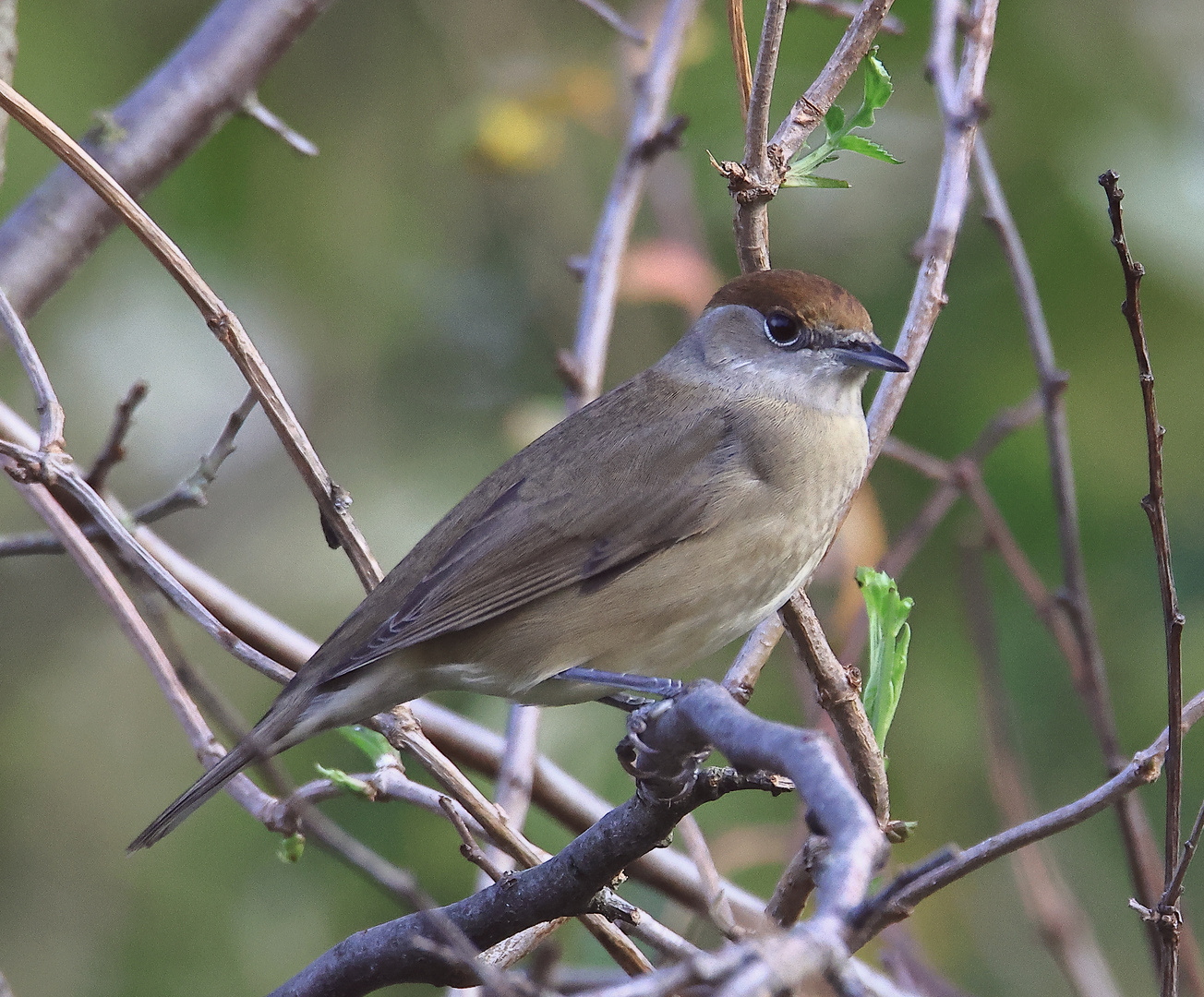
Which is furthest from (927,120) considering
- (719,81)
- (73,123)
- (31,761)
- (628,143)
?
(31,761)

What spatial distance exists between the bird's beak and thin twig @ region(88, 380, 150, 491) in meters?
1.79

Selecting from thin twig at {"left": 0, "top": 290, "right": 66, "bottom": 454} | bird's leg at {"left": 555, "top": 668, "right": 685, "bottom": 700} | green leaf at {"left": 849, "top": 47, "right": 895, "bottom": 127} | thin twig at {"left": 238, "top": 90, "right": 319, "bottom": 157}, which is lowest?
bird's leg at {"left": 555, "top": 668, "right": 685, "bottom": 700}

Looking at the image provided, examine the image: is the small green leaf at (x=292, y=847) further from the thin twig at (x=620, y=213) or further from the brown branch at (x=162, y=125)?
the brown branch at (x=162, y=125)

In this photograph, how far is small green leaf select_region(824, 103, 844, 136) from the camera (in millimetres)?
2746

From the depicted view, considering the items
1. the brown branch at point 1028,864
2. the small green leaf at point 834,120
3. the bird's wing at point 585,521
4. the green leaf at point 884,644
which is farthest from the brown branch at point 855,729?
the small green leaf at point 834,120

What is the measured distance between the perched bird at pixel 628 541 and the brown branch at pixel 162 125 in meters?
1.34

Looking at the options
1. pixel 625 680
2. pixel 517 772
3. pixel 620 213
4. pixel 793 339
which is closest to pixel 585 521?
pixel 625 680

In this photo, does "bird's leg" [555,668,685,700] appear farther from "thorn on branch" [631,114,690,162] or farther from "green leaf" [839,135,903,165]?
"thorn on branch" [631,114,690,162]

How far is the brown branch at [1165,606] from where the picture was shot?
2178 mm

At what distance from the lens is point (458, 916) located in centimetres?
249

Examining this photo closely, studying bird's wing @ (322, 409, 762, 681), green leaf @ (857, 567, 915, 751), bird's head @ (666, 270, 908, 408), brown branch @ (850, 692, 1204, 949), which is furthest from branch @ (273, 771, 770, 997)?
bird's head @ (666, 270, 908, 408)

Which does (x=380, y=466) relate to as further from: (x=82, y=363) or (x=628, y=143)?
(x=628, y=143)

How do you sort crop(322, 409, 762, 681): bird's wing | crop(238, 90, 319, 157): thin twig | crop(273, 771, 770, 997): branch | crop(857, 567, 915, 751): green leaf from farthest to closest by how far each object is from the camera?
1. crop(238, 90, 319, 157): thin twig
2. crop(322, 409, 762, 681): bird's wing
3. crop(857, 567, 915, 751): green leaf
4. crop(273, 771, 770, 997): branch

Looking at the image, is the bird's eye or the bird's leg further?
the bird's eye
